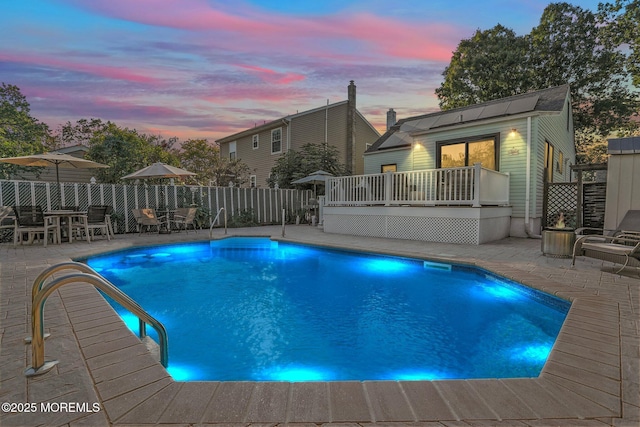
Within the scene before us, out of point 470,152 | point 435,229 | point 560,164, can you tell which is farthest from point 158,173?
point 560,164

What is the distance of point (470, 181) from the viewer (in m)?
8.38

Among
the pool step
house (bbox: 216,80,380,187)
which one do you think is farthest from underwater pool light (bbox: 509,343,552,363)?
house (bbox: 216,80,380,187)

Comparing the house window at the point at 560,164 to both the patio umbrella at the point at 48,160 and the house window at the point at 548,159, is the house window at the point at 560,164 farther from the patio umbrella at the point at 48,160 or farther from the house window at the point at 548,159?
the patio umbrella at the point at 48,160

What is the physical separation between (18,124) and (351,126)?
2063cm

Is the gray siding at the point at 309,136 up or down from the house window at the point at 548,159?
up

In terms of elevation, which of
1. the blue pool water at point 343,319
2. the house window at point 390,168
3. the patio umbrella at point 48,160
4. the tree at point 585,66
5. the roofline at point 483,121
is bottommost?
the blue pool water at point 343,319

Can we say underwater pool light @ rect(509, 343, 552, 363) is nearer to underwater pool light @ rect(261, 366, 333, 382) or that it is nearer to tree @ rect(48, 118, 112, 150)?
underwater pool light @ rect(261, 366, 333, 382)

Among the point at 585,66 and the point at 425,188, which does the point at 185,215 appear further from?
the point at 585,66

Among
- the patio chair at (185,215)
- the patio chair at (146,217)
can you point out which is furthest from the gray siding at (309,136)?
the patio chair at (146,217)

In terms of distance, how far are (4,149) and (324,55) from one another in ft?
42.0

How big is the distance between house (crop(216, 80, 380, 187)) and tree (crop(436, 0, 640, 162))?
8.23 metres

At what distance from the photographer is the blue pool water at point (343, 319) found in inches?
115

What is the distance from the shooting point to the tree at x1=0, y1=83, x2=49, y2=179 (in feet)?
50.9

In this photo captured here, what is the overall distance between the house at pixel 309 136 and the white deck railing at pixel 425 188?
7879mm
